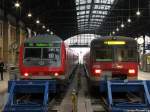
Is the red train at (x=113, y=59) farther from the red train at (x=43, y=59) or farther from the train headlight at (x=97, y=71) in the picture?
the red train at (x=43, y=59)

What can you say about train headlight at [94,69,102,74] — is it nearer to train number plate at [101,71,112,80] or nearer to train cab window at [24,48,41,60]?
train number plate at [101,71,112,80]

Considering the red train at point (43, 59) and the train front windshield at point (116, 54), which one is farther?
the train front windshield at point (116, 54)

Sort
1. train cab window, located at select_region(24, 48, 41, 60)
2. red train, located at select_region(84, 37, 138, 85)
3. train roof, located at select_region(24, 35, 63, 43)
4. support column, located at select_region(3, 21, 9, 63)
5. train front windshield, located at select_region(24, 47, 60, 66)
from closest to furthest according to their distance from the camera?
red train, located at select_region(84, 37, 138, 85)
train front windshield, located at select_region(24, 47, 60, 66)
train cab window, located at select_region(24, 48, 41, 60)
train roof, located at select_region(24, 35, 63, 43)
support column, located at select_region(3, 21, 9, 63)

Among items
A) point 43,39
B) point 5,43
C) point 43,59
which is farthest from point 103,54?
point 5,43

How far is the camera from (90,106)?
17.8m

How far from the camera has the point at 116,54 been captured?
20.9 metres

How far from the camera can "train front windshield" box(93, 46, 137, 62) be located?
20.8 metres

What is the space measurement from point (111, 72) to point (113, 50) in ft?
3.89

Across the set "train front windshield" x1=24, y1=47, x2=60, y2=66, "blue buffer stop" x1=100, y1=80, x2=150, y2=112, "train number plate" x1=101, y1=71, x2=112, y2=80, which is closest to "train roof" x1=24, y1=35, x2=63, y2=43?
"train front windshield" x1=24, y1=47, x2=60, y2=66

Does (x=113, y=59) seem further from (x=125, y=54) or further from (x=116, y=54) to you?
(x=125, y=54)

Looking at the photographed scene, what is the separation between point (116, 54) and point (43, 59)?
3404 mm

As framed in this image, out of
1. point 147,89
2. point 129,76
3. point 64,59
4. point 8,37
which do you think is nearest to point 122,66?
point 129,76

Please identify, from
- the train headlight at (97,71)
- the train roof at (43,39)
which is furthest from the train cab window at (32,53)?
the train headlight at (97,71)

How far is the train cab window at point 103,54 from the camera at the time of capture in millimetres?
20859
